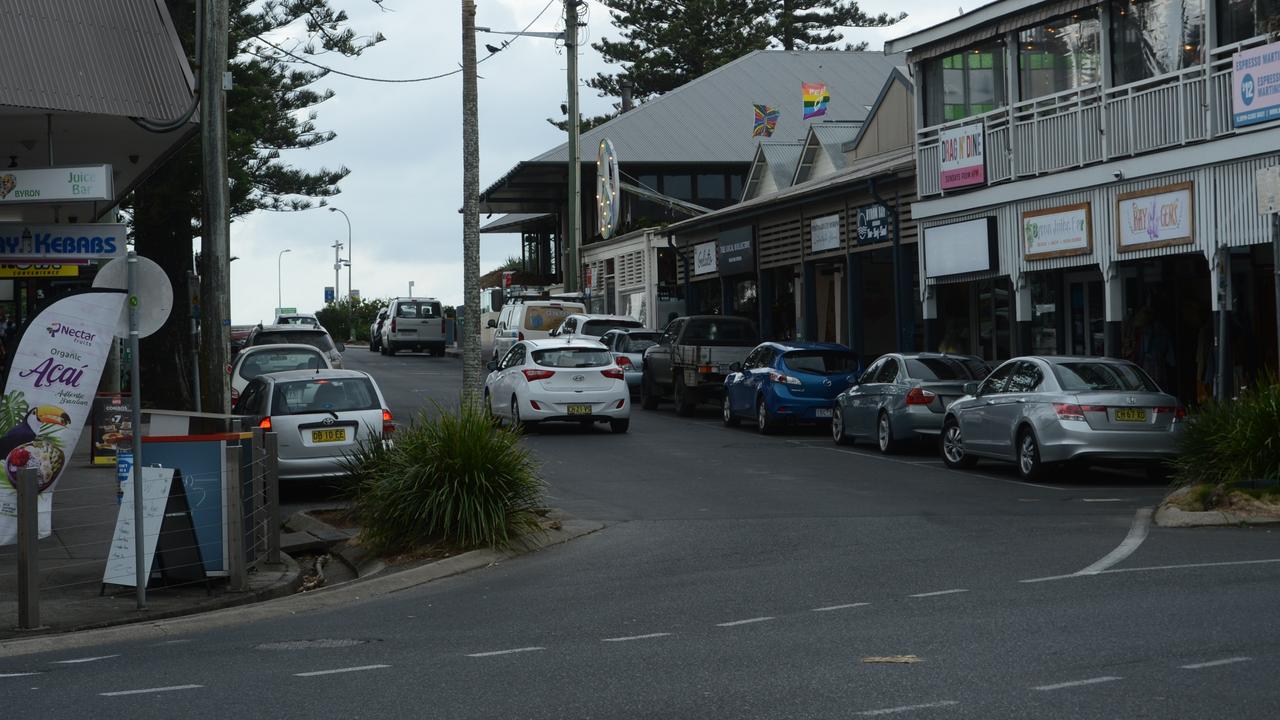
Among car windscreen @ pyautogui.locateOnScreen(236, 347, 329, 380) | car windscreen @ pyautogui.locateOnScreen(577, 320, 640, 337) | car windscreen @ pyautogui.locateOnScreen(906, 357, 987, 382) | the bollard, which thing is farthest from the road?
car windscreen @ pyautogui.locateOnScreen(577, 320, 640, 337)

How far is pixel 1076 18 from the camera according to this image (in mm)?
23016

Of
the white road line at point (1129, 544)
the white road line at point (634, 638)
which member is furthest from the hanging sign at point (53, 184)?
the white road line at point (1129, 544)

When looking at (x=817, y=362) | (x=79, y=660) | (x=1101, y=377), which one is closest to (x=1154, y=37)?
(x=1101, y=377)

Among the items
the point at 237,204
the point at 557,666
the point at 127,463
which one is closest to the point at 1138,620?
the point at 557,666

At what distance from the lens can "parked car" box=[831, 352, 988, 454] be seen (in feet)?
69.4

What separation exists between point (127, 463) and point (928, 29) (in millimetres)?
18109

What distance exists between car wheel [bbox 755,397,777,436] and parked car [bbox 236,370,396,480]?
906cm

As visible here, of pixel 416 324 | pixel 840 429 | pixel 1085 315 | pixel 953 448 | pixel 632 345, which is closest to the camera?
pixel 953 448

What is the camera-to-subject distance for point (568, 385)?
25.0 meters

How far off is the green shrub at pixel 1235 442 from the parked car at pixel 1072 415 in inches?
43.8

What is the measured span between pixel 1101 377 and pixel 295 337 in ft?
52.2

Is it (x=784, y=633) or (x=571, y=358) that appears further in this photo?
(x=571, y=358)

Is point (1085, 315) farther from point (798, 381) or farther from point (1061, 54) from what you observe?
point (798, 381)

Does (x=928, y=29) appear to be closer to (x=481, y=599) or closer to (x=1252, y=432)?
(x=1252, y=432)
